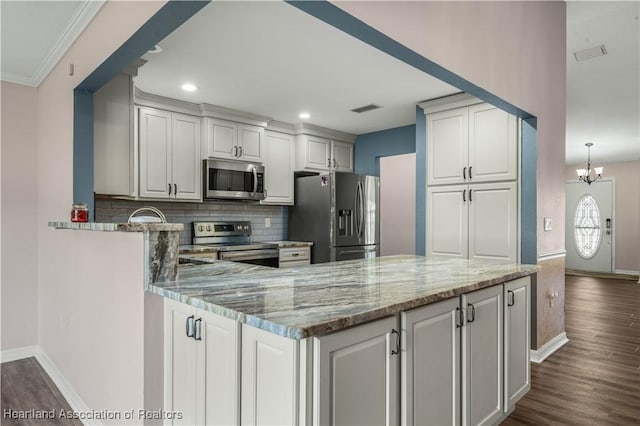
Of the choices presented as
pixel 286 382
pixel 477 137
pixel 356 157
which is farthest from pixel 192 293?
pixel 356 157

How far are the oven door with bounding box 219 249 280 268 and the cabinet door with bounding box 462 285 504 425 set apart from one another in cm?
263

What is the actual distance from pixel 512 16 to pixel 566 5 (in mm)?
841

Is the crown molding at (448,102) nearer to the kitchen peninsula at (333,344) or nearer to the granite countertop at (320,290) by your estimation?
the granite countertop at (320,290)

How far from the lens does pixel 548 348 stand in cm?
337

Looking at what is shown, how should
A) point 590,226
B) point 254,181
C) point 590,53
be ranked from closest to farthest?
point 590,53, point 254,181, point 590,226

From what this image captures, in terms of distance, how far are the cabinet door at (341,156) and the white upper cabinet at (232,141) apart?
3.64 feet

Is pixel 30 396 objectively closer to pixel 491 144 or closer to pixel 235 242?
pixel 235 242

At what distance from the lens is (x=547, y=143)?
3.39 metres

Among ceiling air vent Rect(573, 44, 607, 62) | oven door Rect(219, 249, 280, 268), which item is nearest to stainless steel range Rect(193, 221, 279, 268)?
oven door Rect(219, 249, 280, 268)

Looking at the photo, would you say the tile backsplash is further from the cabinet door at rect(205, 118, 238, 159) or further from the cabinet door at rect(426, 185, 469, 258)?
the cabinet door at rect(426, 185, 469, 258)

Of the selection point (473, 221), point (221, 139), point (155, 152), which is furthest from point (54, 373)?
point (473, 221)

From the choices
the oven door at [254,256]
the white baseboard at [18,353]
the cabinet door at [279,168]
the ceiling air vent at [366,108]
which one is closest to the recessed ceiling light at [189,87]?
the cabinet door at [279,168]

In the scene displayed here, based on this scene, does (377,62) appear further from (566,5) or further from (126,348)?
(126,348)

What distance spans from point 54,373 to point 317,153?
11.6 feet
